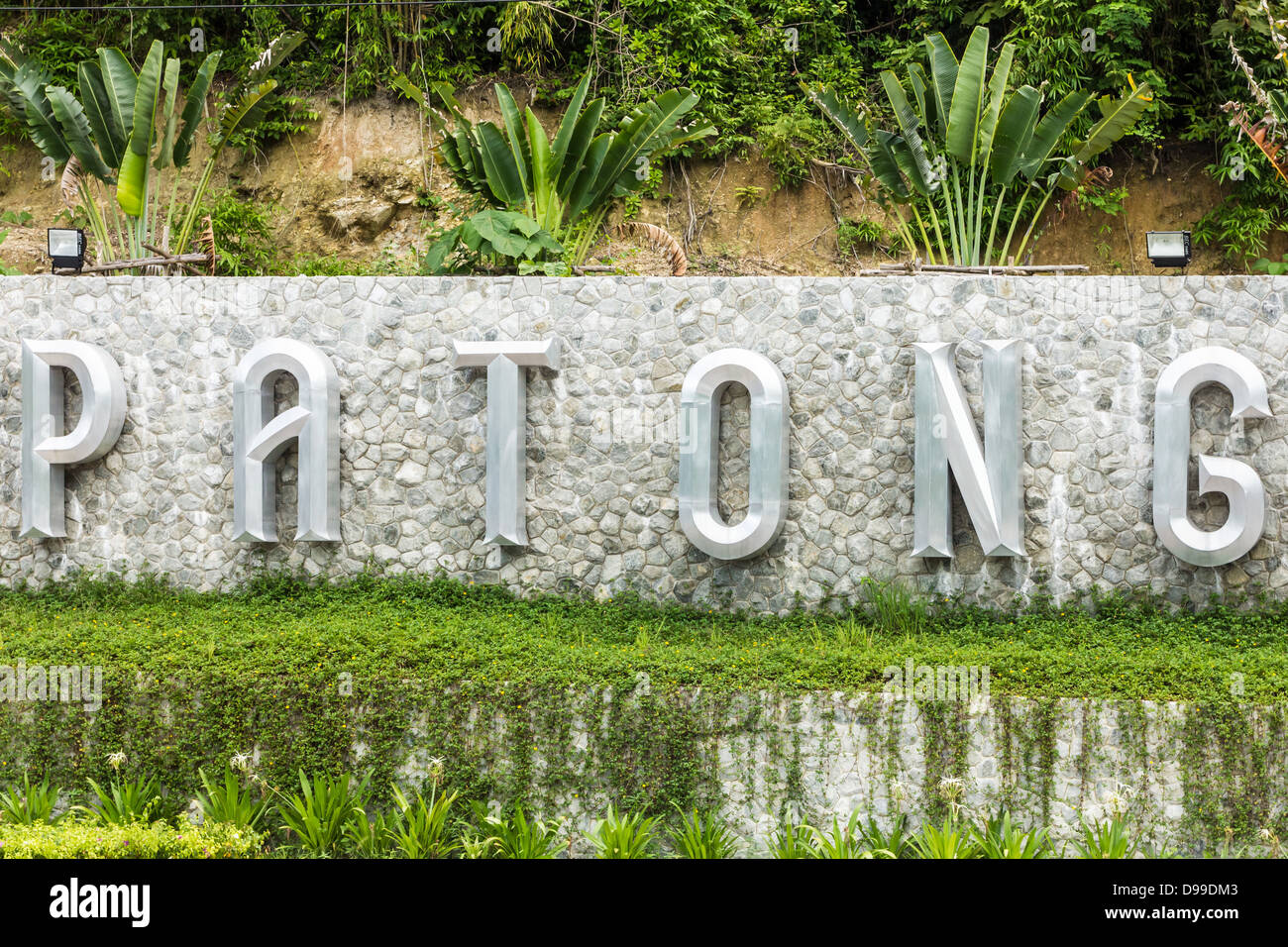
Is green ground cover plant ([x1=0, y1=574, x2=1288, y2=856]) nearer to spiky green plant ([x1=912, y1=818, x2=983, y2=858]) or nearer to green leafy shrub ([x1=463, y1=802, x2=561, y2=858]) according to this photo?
green leafy shrub ([x1=463, y1=802, x2=561, y2=858])

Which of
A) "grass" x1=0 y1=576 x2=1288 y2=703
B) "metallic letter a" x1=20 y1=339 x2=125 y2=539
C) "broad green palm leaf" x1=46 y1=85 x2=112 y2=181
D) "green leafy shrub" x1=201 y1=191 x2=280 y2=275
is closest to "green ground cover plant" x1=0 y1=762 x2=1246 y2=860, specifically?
"grass" x1=0 y1=576 x2=1288 y2=703

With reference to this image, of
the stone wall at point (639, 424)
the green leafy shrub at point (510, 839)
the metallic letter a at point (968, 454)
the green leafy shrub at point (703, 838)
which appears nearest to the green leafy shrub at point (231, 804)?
the green leafy shrub at point (510, 839)

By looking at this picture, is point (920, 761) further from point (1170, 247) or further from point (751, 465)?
point (1170, 247)

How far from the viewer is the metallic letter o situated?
9547 mm

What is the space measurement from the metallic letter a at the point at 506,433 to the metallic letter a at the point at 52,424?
12.3 feet

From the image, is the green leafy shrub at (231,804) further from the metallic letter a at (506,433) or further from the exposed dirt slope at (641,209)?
the exposed dirt slope at (641,209)

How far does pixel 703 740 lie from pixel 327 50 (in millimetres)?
12691

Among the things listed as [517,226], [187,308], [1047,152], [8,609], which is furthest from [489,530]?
[1047,152]

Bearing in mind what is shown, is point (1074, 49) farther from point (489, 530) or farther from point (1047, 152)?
point (489, 530)

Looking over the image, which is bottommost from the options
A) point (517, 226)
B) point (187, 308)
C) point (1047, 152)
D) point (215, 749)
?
point (215, 749)

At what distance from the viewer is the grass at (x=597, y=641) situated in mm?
7742

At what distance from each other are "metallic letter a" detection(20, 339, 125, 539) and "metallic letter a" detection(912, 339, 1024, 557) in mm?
7739

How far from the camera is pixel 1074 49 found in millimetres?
14141

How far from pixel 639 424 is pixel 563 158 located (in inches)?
119
